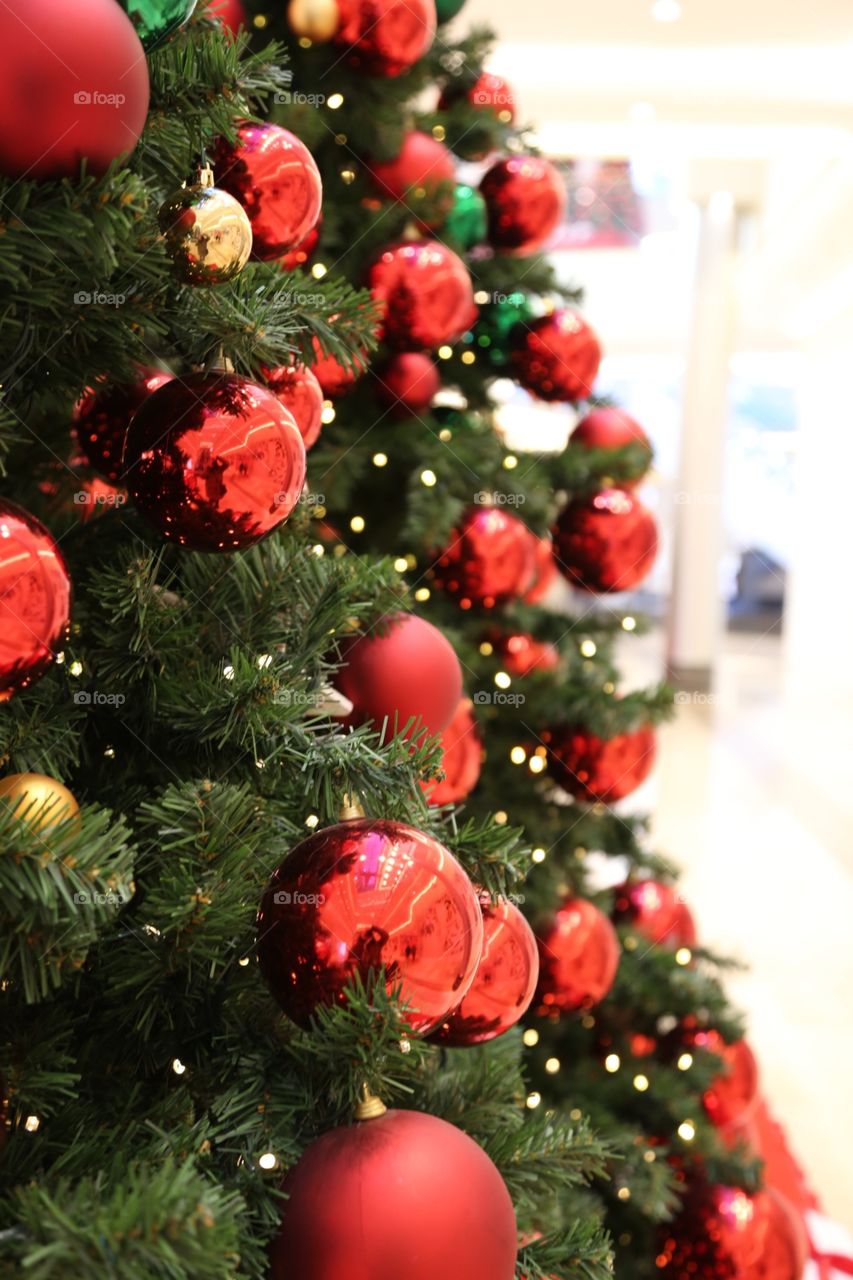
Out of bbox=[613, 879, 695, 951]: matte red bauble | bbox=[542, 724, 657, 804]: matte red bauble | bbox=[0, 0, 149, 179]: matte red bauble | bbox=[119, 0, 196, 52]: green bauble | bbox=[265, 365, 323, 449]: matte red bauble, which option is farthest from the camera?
bbox=[613, 879, 695, 951]: matte red bauble

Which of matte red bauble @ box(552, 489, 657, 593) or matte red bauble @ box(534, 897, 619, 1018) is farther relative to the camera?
matte red bauble @ box(552, 489, 657, 593)

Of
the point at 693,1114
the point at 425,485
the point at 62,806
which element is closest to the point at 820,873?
the point at 693,1114

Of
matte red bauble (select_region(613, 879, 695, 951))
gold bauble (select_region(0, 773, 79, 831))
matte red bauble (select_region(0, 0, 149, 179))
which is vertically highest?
matte red bauble (select_region(0, 0, 149, 179))

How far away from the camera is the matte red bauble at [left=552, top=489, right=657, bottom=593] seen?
1735 mm

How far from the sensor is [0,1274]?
0.54 metres

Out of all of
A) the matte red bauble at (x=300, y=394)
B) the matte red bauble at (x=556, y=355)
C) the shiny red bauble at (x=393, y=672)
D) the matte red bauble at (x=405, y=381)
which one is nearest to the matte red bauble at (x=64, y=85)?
the matte red bauble at (x=300, y=394)

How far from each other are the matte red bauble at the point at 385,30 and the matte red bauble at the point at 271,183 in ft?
1.90

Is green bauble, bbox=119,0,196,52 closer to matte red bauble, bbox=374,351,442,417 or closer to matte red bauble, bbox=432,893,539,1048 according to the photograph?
matte red bauble, bbox=432,893,539,1048

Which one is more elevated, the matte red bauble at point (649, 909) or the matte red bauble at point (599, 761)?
the matte red bauble at point (599, 761)

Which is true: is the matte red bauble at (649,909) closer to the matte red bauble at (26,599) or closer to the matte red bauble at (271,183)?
the matte red bauble at (271,183)

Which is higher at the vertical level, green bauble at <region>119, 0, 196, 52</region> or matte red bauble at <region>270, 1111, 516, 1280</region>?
green bauble at <region>119, 0, 196, 52</region>

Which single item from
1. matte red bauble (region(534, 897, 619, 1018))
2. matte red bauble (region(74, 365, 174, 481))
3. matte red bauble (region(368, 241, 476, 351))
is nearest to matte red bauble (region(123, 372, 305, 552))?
matte red bauble (region(74, 365, 174, 481))

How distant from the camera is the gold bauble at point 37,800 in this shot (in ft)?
1.98

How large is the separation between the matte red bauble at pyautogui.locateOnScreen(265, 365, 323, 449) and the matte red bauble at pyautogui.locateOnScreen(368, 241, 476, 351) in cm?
52
